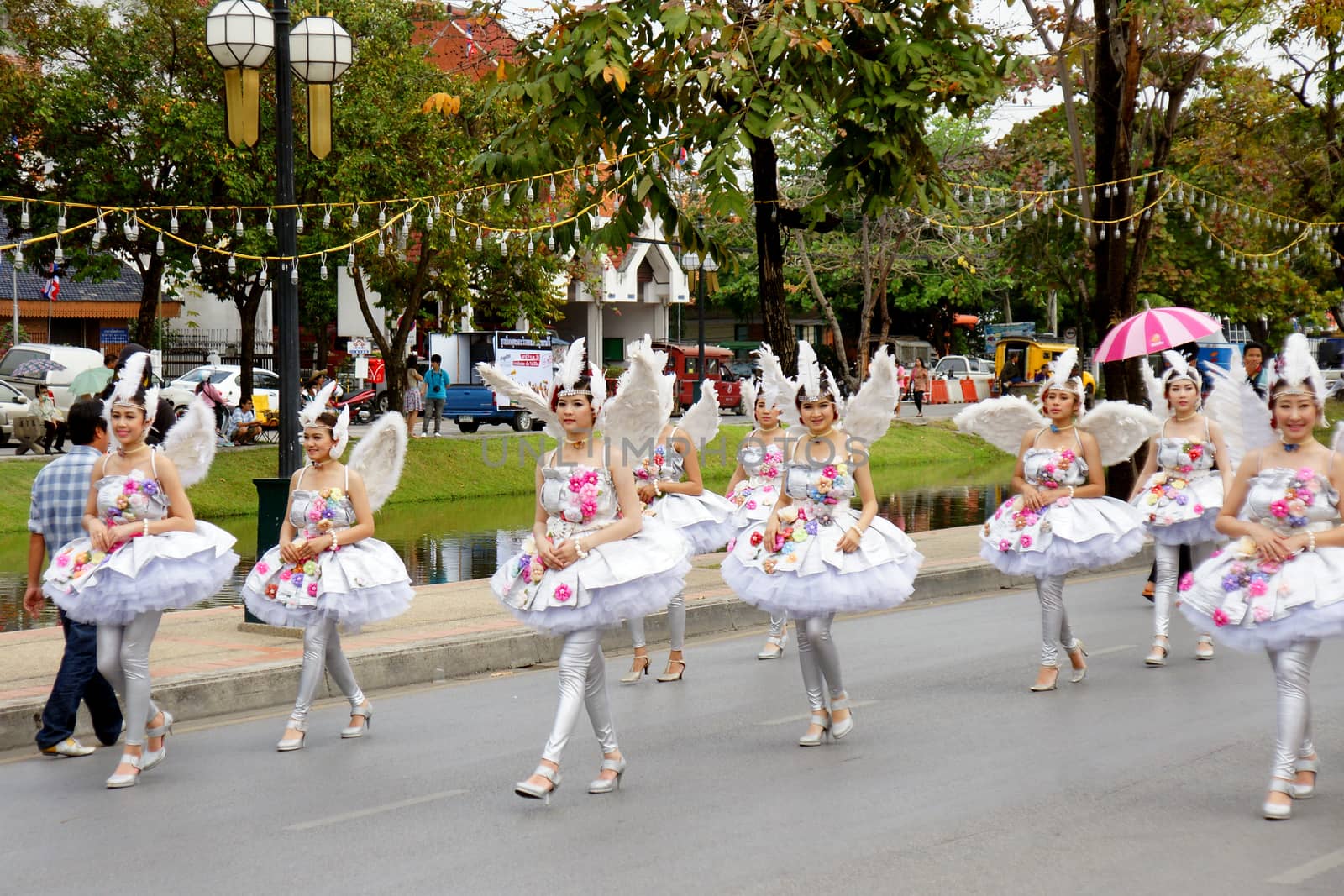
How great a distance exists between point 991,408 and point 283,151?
575 centimetres

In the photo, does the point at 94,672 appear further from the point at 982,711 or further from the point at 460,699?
the point at 982,711

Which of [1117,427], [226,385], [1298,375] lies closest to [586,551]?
[1298,375]

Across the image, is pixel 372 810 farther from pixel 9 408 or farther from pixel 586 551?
pixel 9 408

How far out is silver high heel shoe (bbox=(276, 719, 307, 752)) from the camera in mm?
8422

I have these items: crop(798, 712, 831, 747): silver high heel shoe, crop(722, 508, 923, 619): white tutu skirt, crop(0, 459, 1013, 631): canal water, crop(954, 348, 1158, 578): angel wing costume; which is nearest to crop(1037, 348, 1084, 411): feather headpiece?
crop(954, 348, 1158, 578): angel wing costume

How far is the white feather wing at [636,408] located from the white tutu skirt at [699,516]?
3463 mm

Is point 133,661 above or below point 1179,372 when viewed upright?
below

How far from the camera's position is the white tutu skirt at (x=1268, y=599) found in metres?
6.64

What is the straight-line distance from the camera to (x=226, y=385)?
3972 centimetres

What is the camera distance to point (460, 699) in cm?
999

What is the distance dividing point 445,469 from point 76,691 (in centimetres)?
2202

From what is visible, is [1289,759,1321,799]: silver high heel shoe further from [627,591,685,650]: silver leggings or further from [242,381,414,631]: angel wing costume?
[242,381,414,631]: angel wing costume

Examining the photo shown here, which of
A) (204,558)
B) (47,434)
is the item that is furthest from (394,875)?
(47,434)

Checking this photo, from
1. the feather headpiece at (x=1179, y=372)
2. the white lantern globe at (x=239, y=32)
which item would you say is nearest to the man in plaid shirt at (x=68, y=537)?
the white lantern globe at (x=239, y=32)
